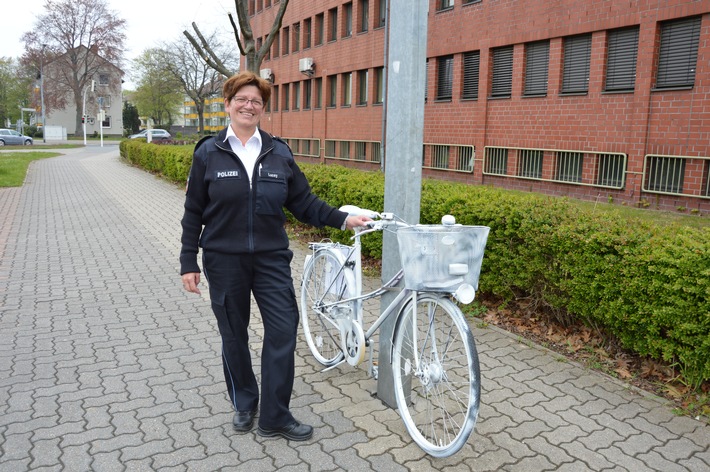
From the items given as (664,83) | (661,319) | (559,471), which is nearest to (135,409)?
(559,471)

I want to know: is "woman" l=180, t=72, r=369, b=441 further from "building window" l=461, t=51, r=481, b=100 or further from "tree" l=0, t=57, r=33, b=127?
"tree" l=0, t=57, r=33, b=127

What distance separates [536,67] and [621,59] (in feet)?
9.95

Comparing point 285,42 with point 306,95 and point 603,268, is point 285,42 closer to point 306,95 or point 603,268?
point 306,95

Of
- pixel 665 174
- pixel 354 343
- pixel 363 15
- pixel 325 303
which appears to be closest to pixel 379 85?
pixel 363 15

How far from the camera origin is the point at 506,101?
20.1 meters

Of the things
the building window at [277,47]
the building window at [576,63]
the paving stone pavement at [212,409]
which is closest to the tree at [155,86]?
the building window at [277,47]

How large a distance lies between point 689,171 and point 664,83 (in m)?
2.13

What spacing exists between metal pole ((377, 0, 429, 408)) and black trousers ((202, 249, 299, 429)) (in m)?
0.67

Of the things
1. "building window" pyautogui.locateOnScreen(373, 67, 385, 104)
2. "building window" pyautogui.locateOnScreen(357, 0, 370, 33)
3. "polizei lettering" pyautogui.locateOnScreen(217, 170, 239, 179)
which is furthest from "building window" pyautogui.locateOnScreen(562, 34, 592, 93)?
"polizei lettering" pyautogui.locateOnScreen(217, 170, 239, 179)

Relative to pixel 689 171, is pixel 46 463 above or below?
below

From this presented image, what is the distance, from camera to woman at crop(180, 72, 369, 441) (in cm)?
366

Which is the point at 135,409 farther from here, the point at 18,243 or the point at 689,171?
the point at 689,171

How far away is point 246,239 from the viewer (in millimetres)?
3684

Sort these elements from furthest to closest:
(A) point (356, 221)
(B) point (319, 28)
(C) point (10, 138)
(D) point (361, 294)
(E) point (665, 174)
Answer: (C) point (10, 138) < (B) point (319, 28) < (E) point (665, 174) < (D) point (361, 294) < (A) point (356, 221)
